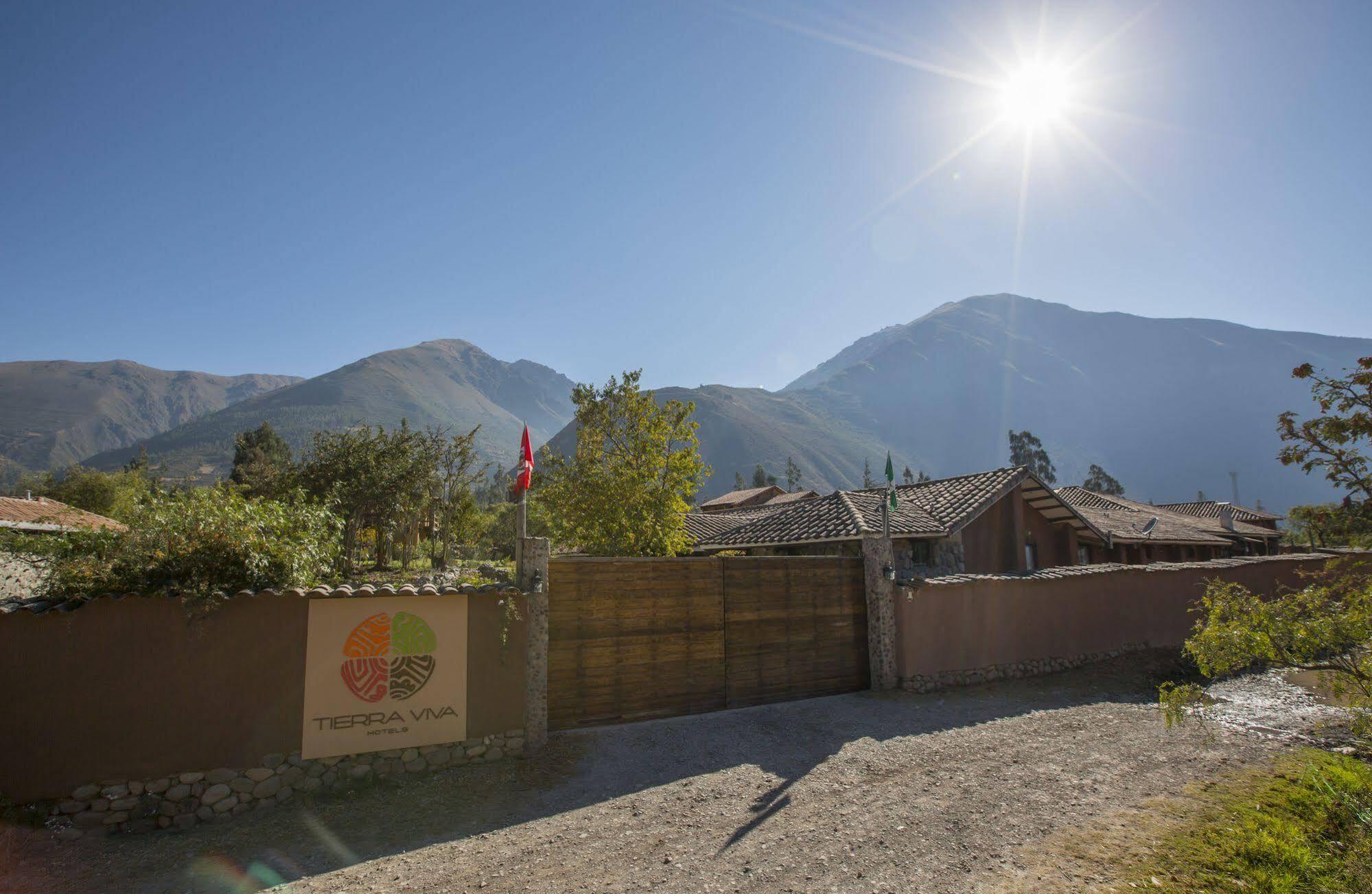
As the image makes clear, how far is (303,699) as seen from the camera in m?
7.77

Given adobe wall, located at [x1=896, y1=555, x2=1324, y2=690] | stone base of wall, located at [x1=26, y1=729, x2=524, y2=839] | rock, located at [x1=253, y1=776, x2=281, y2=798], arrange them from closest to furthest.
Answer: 1. stone base of wall, located at [x1=26, y1=729, x2=524, y2=839]
2. rock, located at [x1=253, y1=776, x2=281, y2=798]
3. adobe wall, located at [x1=896, y1=555, x2=1324, y2=690]

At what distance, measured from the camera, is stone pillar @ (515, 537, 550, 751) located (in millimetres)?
9000

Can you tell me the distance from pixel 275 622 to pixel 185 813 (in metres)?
2.02

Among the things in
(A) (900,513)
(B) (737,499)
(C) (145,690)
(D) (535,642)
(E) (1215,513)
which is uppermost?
(B) (737,499)

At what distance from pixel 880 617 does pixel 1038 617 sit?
4692 millimetres

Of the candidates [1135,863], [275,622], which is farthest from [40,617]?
[1135,863]

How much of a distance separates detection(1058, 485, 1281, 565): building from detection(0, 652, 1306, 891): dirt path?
1739cm

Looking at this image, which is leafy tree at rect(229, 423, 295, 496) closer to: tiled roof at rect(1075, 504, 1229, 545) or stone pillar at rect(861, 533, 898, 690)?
stone pillar at rect(861, 533, 898, 690)

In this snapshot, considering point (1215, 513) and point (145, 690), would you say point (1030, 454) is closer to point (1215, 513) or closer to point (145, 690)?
point (1215, 513)

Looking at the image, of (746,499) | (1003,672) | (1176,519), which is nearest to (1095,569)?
(1003,672)

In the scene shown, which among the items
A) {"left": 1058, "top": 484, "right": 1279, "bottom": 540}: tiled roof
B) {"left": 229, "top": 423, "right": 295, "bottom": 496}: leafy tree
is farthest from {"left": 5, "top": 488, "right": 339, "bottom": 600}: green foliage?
{"left": 229, "top": 423, "right": 295, "bottom": 496}: leafy tree

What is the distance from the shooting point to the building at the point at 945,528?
18.0 metres

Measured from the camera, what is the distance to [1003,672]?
14008 mm

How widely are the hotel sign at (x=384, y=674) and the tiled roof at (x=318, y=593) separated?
0.10m
